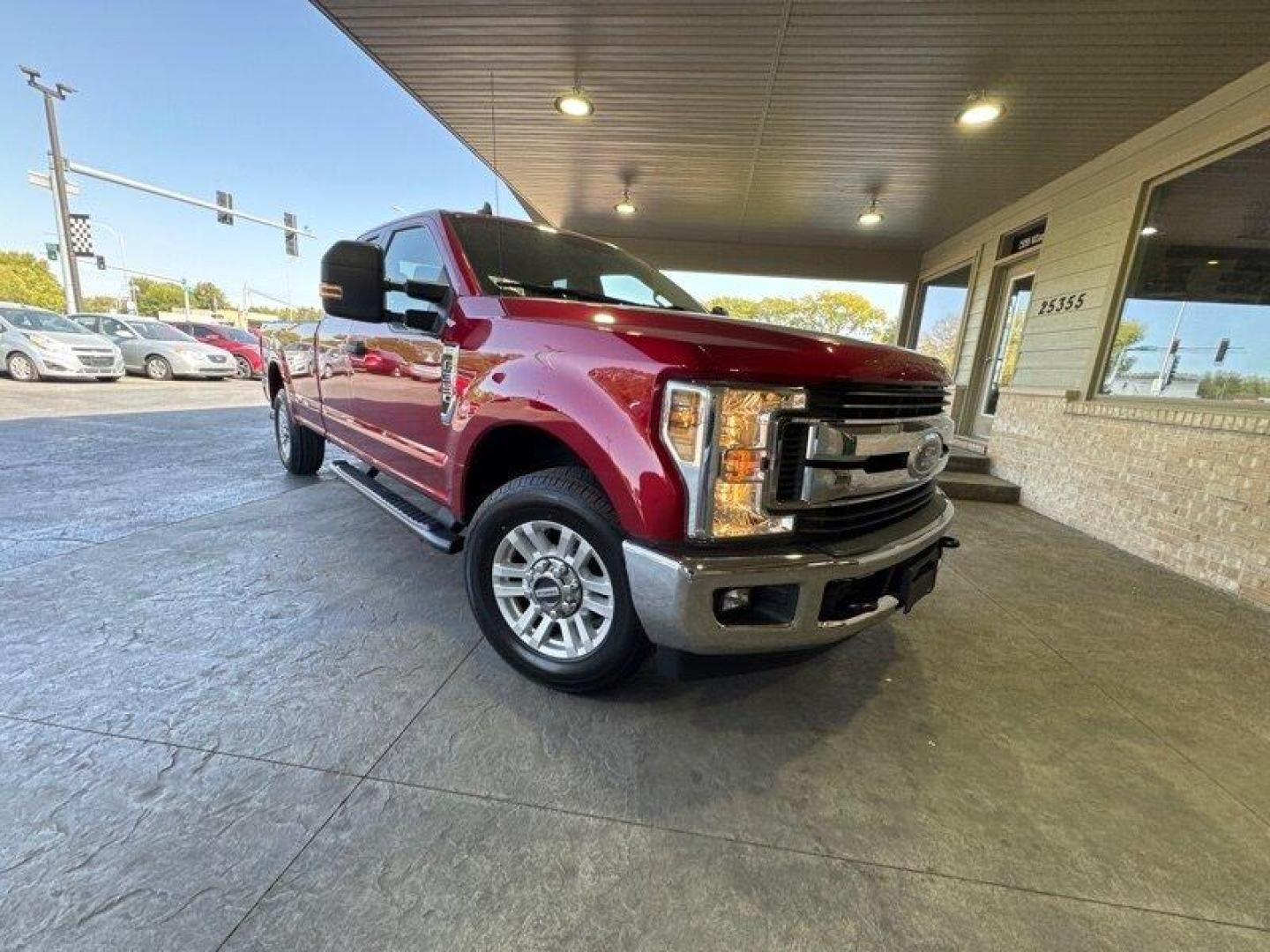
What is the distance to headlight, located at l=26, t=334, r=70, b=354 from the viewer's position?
34.8 feet

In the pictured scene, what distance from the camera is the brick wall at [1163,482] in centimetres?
374

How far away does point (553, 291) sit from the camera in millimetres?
2594

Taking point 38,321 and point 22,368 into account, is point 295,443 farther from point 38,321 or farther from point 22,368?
point 38,321

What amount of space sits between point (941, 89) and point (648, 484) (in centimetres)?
532

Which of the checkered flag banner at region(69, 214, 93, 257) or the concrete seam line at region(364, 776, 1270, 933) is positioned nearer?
the concrete seam line at region(364, 776, 1270, 933)

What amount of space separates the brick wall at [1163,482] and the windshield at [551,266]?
4.05m

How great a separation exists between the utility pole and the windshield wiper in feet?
72.4

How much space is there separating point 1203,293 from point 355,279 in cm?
636

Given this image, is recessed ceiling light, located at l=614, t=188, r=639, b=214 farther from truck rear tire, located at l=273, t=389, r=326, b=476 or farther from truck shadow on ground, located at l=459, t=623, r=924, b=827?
truck shadow on ground, located at l=459, t=623, r=924, b=827

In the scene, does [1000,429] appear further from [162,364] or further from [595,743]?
[162,364]

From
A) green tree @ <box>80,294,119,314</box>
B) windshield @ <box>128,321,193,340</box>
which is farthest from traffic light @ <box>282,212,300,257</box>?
green tree @ <box>80,294,119,314</box>

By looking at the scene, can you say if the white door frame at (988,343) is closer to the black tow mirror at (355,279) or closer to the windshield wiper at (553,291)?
the windshield wiper at (553,291)

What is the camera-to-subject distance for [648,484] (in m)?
1.68

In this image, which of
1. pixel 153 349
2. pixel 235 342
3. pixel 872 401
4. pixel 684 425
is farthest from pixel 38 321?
pixel 872 401
